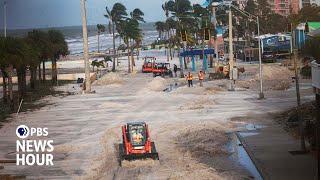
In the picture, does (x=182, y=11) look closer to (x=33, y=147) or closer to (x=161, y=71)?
(x=161, y=71)

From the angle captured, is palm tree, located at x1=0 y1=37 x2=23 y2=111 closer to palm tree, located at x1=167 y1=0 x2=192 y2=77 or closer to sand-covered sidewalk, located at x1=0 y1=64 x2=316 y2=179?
sand-covered sidewalk, located at x1=0 y1=64 x2=316 y2=179

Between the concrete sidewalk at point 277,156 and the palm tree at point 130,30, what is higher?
the palm tree at point 130,30

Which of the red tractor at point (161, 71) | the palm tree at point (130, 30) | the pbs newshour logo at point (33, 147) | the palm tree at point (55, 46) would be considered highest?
the palm tree at point (130, 30)

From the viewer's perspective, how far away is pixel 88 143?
27156 millimetres

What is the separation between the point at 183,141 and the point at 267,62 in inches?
2232

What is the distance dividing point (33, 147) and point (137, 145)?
6718mm

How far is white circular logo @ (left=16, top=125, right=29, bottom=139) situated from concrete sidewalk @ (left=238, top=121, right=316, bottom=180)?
12.3 metres

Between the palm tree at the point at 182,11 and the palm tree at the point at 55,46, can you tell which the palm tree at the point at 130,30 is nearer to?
the palm tree at the point at 182,11

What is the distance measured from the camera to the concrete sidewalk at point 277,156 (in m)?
18.7

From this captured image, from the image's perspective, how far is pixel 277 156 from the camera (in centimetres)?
2155

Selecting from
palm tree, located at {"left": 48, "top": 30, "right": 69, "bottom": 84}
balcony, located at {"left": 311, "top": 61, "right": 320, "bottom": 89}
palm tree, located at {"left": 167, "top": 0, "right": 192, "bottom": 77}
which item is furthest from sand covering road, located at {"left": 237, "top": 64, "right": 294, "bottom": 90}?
balcony, located at {"left": 311, "top": 61, "right": 320, "bottom": 89}

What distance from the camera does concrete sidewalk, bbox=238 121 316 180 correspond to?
18703 mm

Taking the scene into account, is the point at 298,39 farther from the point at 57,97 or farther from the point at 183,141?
the point at 183,141

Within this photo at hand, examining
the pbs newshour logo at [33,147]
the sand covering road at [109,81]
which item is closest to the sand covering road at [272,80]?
the sand covering road at [109,81]
